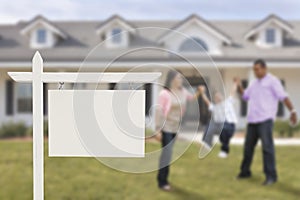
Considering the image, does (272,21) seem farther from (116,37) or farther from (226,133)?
(116,37)

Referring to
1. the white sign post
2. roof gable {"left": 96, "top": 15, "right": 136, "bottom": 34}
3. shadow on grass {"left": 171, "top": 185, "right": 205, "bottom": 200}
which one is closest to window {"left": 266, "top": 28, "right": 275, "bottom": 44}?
roof gable {"left": 96, "top": 15, "right": 136, "bottom": 34}

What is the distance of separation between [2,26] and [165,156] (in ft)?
58.7

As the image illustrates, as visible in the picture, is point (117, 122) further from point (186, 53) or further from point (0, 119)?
point (0, 119)

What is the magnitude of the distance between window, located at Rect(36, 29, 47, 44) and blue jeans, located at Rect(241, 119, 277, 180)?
1229 cm

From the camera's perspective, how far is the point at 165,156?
13.9 ft

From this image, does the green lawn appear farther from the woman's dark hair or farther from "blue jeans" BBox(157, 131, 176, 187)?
the woman's dark hair

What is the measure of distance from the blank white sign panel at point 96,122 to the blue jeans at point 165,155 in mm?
824

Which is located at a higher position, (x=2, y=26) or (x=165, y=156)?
(x=2, y=26)

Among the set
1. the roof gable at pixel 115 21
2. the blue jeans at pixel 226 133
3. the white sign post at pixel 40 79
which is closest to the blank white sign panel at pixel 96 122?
the white sign post at pixel 40 79

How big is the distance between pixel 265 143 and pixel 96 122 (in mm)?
4413

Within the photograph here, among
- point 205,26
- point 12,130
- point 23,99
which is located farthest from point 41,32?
point 205,26

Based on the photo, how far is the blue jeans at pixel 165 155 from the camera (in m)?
4.29

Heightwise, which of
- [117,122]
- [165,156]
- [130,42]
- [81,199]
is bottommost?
[81,199]

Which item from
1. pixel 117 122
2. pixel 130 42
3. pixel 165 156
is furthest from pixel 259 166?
pixel 130 42
